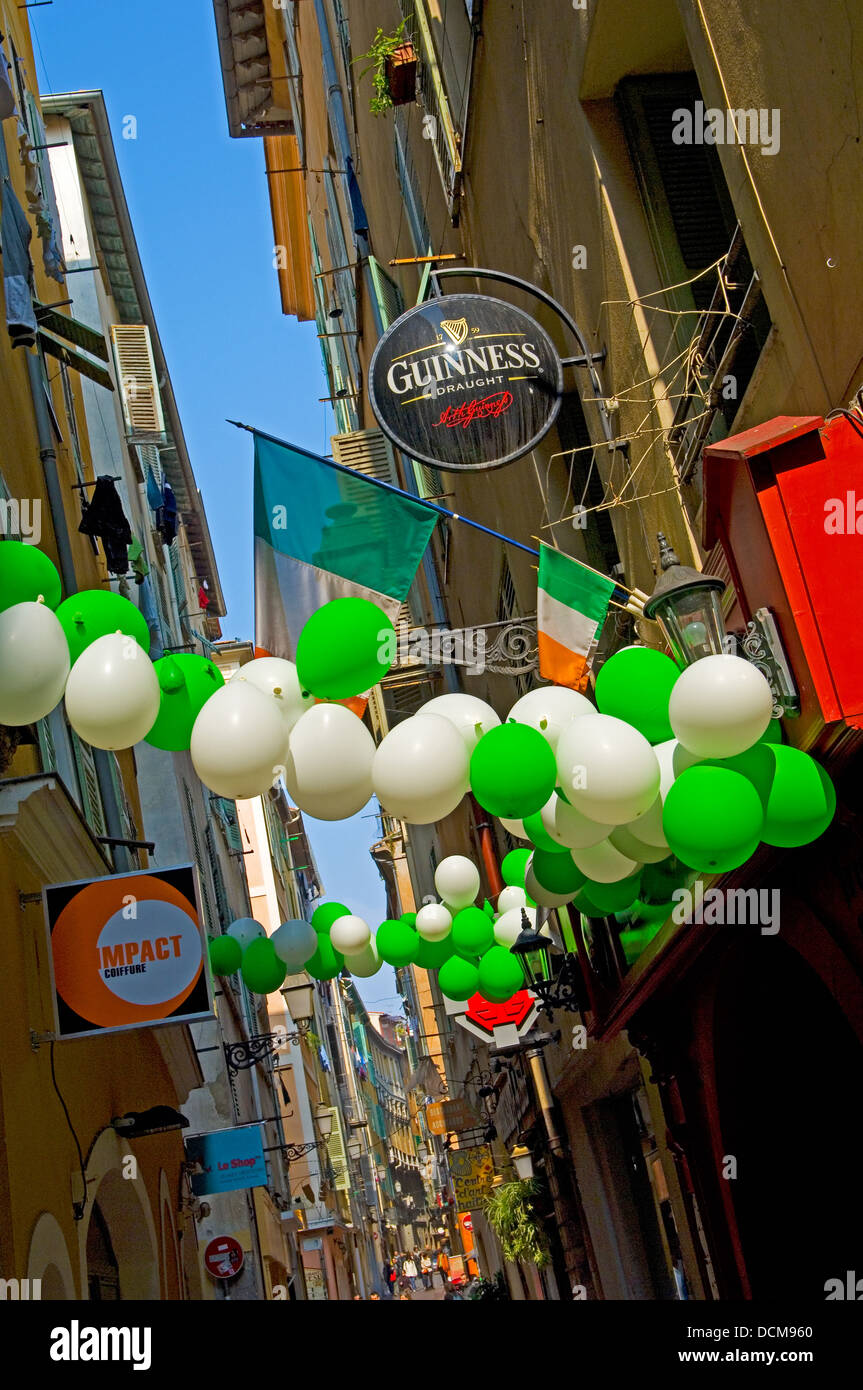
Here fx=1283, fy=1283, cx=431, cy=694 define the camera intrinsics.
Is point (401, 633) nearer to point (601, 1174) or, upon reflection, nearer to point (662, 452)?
point (601, 1174)

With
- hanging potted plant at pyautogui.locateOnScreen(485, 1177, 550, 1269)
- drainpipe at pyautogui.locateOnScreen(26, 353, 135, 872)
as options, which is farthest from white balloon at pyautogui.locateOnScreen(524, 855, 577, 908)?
hanging potted plant at pyautogui.locateOnScreen(485, 1177, 550, 1269)

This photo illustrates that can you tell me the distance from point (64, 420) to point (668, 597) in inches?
A: 393

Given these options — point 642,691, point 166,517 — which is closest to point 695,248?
point 642,691

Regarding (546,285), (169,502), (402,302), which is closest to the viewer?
(546,285)

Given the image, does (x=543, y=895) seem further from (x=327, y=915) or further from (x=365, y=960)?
(x=327, y=915)

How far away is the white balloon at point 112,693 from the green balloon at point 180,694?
34cm

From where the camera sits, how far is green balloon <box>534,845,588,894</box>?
5.66 metres

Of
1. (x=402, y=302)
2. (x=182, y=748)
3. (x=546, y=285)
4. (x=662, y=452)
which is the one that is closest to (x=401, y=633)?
(x=402, y=302)

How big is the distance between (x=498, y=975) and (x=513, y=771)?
11.2ft

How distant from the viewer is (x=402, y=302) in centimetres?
1909

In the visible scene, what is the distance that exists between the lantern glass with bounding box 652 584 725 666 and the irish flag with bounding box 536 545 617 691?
3.00ft

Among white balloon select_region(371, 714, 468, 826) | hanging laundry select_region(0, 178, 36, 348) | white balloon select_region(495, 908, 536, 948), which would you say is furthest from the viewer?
hanging laundry select_region(0, 178, 36, 348)

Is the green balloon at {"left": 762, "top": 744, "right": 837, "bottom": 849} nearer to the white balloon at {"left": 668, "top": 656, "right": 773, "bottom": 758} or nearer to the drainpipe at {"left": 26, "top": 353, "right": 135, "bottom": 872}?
the white balloon at {"left": 668, "top": 656, "right": 773, "bottom": 758}
